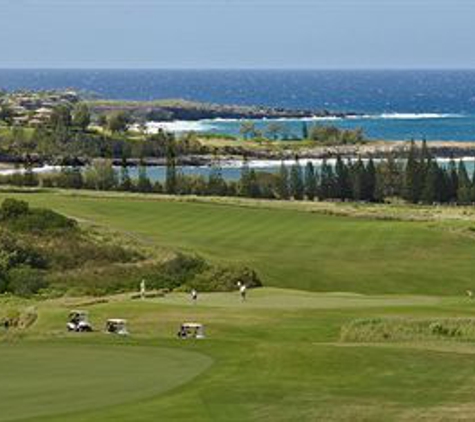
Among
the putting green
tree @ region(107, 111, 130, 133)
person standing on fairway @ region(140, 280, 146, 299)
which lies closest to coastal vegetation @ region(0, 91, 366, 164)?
tree @ region(107, 111, 130, 133)

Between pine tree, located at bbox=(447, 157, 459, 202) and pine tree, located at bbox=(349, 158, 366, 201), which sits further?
pine tree, located at bbox=(349, 158, 366, 201)

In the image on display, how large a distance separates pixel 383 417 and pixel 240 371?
200 inches

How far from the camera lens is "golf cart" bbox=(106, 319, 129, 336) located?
3296cm

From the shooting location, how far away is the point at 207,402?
74.9ft

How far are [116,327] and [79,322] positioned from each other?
1.53m

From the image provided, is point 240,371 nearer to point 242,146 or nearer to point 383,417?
point 383,417

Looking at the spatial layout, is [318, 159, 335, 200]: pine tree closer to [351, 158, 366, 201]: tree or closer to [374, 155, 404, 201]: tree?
[351, 158, 366, 201]: tree

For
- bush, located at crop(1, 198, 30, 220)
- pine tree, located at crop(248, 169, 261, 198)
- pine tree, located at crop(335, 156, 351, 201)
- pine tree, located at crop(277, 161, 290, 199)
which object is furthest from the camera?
pine tree, located at crop(335, 156, 351, 201)

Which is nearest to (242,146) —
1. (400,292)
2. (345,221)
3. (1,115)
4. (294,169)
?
(1,115)

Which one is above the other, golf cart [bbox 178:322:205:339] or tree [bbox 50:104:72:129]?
golf cart [bbox 178:322:205:339]

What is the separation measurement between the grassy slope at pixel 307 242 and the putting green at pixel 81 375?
25.6 meters

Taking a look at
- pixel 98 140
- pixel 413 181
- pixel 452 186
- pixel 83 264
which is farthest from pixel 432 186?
pixel 98 140

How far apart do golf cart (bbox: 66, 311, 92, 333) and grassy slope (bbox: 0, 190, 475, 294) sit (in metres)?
17.7

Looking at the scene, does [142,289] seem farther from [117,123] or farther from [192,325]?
[117,123]
